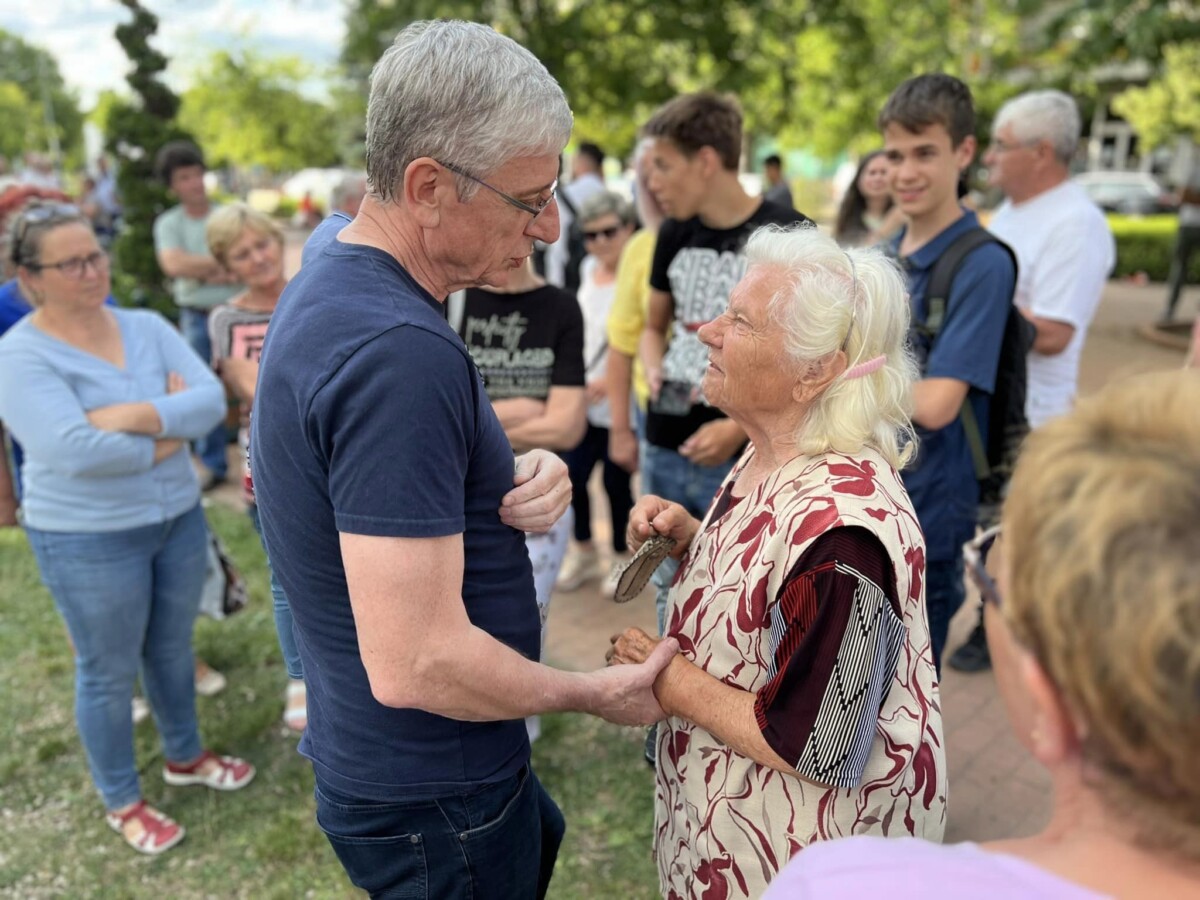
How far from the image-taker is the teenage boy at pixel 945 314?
257 cm

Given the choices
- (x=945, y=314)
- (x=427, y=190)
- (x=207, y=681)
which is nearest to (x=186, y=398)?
(x=207, y=681)

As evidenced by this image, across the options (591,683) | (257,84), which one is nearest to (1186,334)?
(591,683)

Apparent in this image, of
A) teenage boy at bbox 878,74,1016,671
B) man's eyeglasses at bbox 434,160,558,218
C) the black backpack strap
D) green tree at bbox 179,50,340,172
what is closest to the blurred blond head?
man's eyeglasses at bbox 434,160,558,218

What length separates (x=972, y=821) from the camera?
3047 millimetres

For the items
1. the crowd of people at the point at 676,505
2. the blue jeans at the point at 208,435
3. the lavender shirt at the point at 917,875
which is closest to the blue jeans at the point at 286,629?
the crowd of people at the point at 676,505

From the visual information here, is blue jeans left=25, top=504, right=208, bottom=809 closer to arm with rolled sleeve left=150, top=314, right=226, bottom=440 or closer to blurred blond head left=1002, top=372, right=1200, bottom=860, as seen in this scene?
arm with rolled sleeve left=150, top=314, right=226, bottom=440

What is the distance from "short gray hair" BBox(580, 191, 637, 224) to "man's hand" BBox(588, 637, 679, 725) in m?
3.60

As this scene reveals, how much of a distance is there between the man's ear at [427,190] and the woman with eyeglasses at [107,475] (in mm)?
1885

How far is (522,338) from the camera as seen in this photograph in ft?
10.4

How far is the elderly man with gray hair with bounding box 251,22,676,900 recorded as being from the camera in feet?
3.98

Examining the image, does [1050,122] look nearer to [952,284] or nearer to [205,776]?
[952,284]

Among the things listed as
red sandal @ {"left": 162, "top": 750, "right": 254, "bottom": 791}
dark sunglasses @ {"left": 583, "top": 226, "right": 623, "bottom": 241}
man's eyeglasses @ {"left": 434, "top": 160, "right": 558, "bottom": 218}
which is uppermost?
man's eyeglasses @ {"left": 434, "top": 160, "right": 558, "bottom": 218}

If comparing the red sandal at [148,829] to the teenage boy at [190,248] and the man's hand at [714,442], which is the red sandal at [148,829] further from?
the teenage boy at [190,248]

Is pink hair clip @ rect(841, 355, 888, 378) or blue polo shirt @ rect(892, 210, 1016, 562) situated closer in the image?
pink hair clip @ rect(841, 355, 888, 378)
